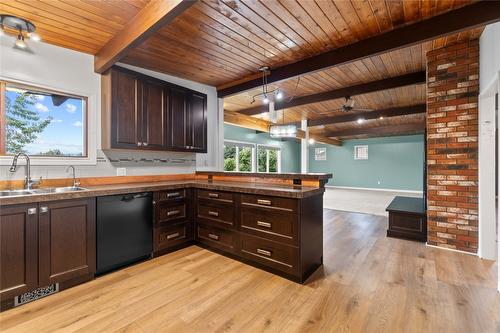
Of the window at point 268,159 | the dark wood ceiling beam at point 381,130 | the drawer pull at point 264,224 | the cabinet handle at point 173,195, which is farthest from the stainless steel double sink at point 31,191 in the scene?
the dark wood ceiling beam at point 381,130

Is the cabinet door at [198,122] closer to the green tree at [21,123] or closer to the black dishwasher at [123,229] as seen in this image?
the black dishwasher at [123,229]

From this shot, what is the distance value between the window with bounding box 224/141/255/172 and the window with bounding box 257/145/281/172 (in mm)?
562

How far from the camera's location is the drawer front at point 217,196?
2.80m

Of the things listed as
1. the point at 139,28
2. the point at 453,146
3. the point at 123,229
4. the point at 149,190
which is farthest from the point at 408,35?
the point at 123,229

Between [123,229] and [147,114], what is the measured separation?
151cm

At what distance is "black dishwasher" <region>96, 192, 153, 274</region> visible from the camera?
7.80 feet

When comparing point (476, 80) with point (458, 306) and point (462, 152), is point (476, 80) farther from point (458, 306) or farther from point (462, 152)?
point (458, 306)

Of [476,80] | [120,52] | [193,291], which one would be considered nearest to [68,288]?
[193,291]

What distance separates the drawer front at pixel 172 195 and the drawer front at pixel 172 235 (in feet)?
1.20

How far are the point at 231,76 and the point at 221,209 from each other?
7.35 ft

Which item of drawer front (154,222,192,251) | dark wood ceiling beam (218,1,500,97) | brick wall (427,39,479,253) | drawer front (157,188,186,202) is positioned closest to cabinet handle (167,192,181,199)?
drawer front (157,188,186,202)

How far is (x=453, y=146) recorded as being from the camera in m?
3.10

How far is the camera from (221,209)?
114 inches

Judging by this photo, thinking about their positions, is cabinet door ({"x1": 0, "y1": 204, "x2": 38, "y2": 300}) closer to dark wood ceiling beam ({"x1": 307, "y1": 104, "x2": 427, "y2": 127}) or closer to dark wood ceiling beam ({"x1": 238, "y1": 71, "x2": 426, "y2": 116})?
dark wood ceiling beam ({"x1": 238, "y1": 71, "x2": 426, "y2": 116})
